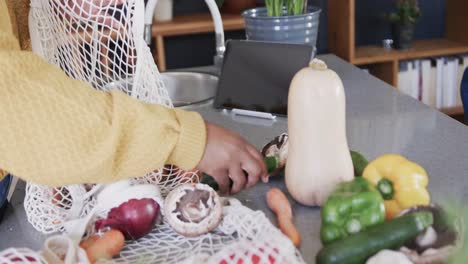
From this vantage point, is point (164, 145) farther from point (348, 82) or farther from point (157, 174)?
point (348, 82)

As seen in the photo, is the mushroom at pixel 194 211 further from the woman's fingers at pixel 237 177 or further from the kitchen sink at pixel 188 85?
the kitchen sink at pixel 188 85

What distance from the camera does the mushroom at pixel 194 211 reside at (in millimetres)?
688

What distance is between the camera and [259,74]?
4.05 ft

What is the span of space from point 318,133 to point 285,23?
2.11 ft

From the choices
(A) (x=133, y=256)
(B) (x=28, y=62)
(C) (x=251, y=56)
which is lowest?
(A) (x=133, y=256)

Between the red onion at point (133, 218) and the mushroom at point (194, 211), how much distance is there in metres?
0.03

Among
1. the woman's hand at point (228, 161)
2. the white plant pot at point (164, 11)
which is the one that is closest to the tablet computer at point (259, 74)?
the woman's hand at point (228, 161)

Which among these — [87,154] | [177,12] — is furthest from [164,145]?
[177,12]

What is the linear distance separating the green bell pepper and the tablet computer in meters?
0.52

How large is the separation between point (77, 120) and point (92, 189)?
17 cm

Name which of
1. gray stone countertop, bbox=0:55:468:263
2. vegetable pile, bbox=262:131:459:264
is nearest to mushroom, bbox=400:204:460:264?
vegetable pile, bbox=262:131:459:264

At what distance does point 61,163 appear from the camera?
2.06 ft

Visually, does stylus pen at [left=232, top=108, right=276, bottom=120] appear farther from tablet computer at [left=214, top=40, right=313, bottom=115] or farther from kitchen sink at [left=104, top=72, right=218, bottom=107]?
kitchen sink at [left=104, top=72, right=218, bottom=107]

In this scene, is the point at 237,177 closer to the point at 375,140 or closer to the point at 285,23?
the point at 375,140
